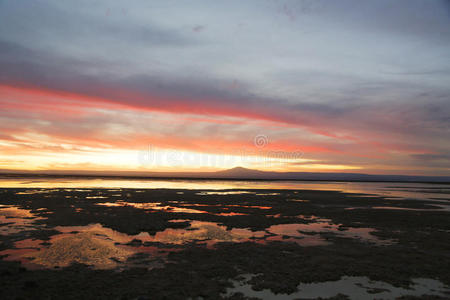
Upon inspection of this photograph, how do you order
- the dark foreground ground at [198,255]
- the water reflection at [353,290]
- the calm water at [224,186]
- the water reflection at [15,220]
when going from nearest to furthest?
1. the water reflection at [353,290]
2. the dark foreground ground at [198,255]
3. the water reflection at [15,220]
4. the calm water at [224,186]

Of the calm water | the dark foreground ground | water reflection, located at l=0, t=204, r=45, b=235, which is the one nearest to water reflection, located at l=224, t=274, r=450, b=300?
the dark foreground ground

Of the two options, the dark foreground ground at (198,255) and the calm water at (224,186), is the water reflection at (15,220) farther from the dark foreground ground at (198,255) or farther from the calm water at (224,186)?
the calm water at (224,186)

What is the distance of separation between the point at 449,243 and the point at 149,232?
19.5 meters

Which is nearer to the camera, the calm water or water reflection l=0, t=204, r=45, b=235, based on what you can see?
water reflection l=0, t=204, r=45, b=235

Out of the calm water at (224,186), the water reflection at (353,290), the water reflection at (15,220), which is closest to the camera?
the water reflection at (353,290)

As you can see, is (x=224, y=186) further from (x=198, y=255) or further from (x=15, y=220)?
(x=198, y=255)

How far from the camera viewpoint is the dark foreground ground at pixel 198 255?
10.9m

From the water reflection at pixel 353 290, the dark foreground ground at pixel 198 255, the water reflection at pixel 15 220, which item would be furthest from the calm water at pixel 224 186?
the water reflection at pixel 353 290

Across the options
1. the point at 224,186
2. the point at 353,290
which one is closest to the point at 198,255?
the point at 353,290

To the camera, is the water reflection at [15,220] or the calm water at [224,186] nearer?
the water reflection at [15,220]

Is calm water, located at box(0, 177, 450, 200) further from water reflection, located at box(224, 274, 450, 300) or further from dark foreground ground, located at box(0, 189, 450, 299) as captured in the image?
water reflection, located at box(224, 274, 450, 300)

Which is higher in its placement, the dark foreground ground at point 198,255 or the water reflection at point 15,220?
the water reflection at point 15,220

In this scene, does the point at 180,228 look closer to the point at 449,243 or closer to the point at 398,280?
the point at 398,280

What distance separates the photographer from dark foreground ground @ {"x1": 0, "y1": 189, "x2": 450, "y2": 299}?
10.9 metres
